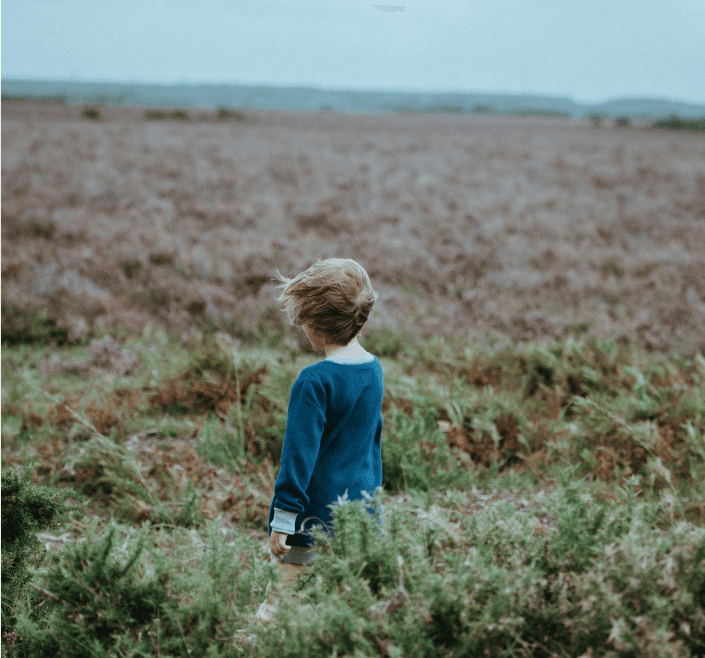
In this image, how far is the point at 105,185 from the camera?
13250 millimetres

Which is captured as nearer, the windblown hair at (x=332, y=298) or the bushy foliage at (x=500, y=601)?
the bushy foliage at (x=500, y=601)

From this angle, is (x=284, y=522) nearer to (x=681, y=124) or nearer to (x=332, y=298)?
(x=332, y=298)

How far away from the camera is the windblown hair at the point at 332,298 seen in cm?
194

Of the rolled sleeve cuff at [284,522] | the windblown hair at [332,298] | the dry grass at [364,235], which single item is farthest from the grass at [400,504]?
the dry grass at [364,235]

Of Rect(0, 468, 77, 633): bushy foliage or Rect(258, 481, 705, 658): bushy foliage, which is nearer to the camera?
Rect(258, 481, 705, 658): bushy foliage

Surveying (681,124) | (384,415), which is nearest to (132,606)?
(384,415)

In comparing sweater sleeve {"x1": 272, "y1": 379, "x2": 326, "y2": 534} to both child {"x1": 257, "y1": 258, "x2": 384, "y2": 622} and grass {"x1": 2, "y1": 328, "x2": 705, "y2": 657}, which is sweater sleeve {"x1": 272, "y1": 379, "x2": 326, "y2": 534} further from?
grass {"x1": 2, "y1": 328, "x2": 705, "y2": 657}

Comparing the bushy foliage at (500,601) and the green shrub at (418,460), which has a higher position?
the bushy foliage at (500,601)

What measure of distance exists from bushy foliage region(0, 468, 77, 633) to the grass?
0.29ft

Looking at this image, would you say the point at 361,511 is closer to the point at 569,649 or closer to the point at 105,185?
the point at 569,649

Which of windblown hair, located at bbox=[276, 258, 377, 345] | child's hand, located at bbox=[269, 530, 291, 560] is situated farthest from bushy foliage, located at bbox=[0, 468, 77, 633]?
windblown hair, located at bbox=[276, 258, 377, 345]

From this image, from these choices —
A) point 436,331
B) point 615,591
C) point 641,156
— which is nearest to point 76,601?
point 615,591

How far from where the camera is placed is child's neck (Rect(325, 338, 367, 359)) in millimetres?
2031

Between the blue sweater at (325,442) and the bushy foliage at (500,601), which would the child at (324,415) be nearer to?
the blue sweater at (325,442)
